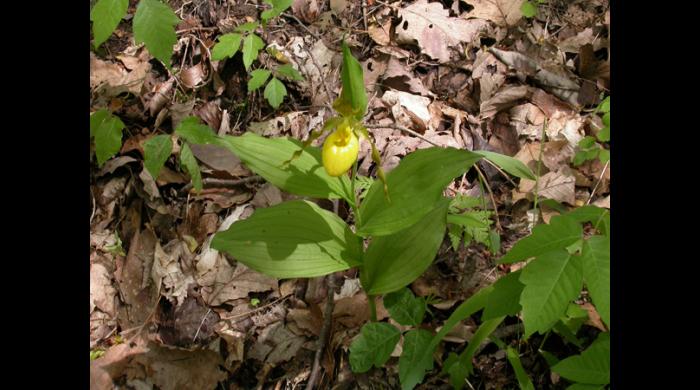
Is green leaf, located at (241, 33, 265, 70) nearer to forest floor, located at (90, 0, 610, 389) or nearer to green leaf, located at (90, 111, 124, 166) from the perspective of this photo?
forest floor, located at (90, 0, 610, 389)

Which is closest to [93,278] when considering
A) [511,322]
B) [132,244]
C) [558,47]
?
[132,244]

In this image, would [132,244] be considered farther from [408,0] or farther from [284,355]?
[408,0]

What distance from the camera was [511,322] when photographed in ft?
5.92

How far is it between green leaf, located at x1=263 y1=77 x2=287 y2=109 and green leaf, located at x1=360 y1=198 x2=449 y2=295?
1.01m

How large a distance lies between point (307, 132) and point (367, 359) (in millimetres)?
1181

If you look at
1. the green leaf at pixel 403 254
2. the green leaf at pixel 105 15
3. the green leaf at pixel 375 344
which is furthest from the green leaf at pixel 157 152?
the green leaf at pixel 375 344

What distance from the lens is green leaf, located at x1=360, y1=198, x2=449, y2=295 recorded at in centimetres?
162

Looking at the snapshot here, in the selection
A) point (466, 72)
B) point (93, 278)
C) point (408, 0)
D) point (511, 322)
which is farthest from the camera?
point (408, 0)

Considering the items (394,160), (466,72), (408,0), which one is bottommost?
(394,160)

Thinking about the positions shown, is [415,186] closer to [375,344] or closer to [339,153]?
[339,153]

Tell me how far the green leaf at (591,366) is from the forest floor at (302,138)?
43 cm

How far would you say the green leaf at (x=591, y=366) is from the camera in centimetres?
126

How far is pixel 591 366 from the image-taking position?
128cm

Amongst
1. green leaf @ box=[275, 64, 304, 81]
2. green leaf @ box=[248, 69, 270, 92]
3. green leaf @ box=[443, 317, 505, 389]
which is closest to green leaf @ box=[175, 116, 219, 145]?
green leaf @ box=[248, 69, 270, 92]
